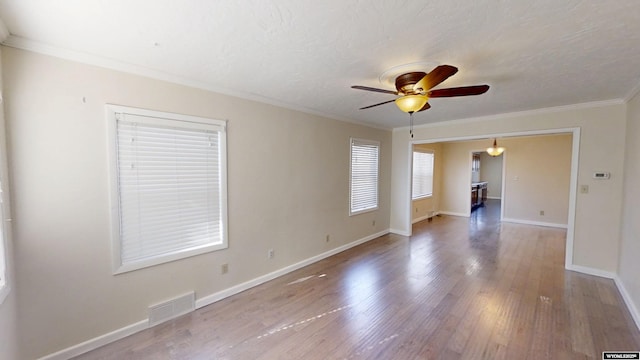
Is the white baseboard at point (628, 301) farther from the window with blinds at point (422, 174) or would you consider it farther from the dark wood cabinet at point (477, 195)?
the dark wood cabinet at point (477, 195)

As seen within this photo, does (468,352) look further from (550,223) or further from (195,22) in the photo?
(550,223)

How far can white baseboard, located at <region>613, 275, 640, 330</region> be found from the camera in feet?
8.18

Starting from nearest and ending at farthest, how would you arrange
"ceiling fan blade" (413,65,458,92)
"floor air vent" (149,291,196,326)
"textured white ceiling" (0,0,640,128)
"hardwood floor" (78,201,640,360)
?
→ 1. "textured white ceiling" (0,0,640,128)
2. "ceiling fan blade" (413,65,458,92)
3. "hardwood floor" (78,201,640,360)
4. "floor air vent" (149,291,196,326)

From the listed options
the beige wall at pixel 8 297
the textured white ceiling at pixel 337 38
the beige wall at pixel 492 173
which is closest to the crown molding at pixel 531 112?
the textured white ceiling at pixel 337 38

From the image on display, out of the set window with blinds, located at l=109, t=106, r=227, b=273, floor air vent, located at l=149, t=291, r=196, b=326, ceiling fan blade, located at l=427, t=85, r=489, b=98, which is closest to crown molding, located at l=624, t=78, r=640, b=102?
ceiling fan blade, located at l=427, t=85, r=489, b=98

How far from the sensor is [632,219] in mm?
2869

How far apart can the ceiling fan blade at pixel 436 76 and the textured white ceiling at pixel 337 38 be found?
21 centimetres

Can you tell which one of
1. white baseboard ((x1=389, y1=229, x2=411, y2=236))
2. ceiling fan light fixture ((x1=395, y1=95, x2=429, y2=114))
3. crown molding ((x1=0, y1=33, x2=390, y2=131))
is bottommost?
white baseboard ((x1=389, y1=229, x2=411, y2=236))

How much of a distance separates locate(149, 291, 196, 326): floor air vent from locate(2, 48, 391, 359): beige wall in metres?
0.07

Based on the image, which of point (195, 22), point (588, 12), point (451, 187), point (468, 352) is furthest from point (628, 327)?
point (451, 187)

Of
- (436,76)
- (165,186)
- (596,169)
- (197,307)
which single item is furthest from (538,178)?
(165,186)

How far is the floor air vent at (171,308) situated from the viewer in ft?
8.10

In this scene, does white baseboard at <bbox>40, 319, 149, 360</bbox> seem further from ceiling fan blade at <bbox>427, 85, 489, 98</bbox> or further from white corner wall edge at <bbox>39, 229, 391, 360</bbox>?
ceiling fan blade at <bbox>427, 85, 489, 98</bbox>

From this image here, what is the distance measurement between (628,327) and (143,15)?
4.79 m
